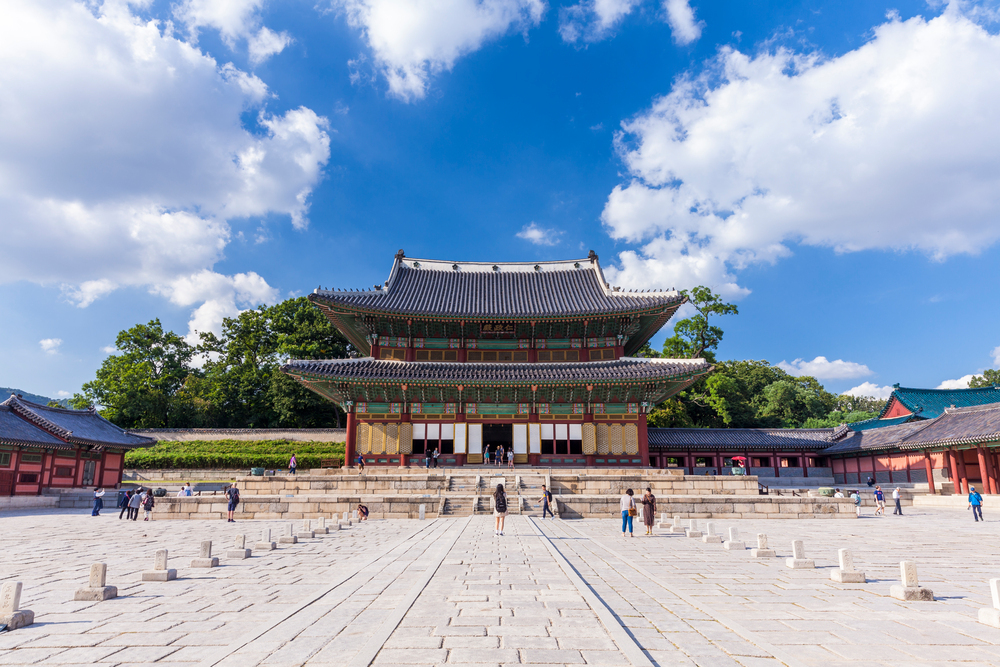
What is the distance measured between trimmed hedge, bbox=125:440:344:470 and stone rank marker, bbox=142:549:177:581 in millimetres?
33251

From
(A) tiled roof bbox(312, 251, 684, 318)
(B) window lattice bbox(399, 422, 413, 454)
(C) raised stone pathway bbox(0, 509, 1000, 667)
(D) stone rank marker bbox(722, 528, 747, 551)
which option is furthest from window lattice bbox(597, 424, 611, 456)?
(D) stone rank marker bbox(722, 528, 747, 551)

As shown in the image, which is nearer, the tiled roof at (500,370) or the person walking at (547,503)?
the person walking at (547,503)

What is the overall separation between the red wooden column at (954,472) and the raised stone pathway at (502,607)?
2230 centimetres

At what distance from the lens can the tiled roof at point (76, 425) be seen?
33719 mm

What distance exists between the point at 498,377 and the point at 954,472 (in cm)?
2675

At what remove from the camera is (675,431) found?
4219cm

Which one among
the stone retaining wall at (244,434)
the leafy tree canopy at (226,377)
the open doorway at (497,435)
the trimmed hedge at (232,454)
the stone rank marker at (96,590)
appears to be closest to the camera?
the stone rank marker at (96,590)

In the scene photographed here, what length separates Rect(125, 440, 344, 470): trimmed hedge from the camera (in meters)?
41.5

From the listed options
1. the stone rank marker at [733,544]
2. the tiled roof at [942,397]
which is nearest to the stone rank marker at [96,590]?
the stone rank marker at [733,544]

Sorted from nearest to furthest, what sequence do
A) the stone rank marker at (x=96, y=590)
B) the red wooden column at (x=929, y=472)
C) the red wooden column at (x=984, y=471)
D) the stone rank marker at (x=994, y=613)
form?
the stone rank marker at (x=994, y=613) → the stone rank marker at (x=96, y=590) → the red wooden column at (x=984, y=471) → the red wooden column at (x=929, y=472)

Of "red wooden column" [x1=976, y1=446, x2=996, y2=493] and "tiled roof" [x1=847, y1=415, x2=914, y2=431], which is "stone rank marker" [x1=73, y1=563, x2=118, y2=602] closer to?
"red wooden column" [x1=976, y1=446, x2=996, y2=493]

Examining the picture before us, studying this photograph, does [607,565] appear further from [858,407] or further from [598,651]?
[858,407]

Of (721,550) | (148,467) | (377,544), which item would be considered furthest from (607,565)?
(148,467)

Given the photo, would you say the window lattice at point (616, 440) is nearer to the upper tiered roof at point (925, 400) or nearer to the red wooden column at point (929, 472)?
the red wooden column at point (929, 472)
